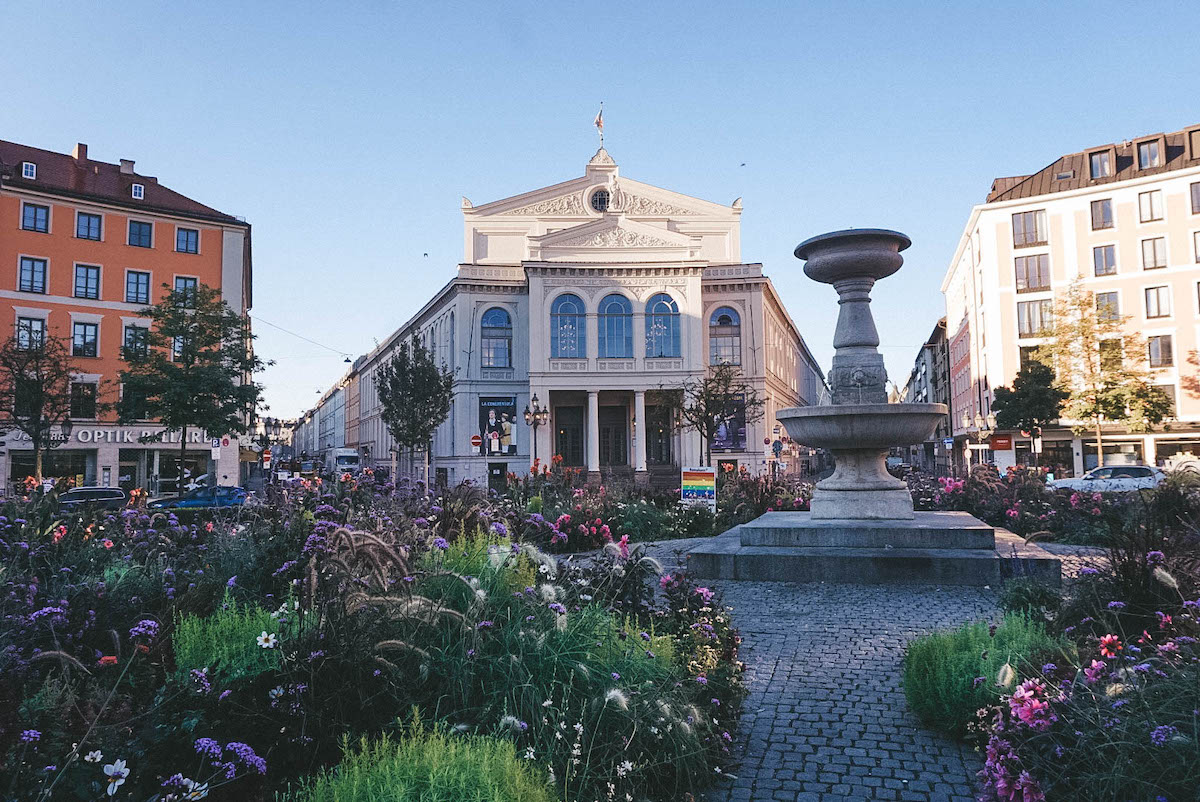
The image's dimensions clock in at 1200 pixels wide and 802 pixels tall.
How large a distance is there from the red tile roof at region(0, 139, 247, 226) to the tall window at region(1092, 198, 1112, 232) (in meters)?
50.3

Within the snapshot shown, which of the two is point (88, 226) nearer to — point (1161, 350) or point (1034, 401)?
point (1034, 401)

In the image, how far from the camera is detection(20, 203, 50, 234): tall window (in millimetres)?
35875

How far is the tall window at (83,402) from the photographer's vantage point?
3509 cm

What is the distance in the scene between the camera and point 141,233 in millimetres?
38906

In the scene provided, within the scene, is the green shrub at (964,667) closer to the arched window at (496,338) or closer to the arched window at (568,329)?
the arched window at (568,329)

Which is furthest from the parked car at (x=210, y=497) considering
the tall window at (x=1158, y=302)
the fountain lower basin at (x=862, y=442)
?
the tall window at (x=1158, y=302)

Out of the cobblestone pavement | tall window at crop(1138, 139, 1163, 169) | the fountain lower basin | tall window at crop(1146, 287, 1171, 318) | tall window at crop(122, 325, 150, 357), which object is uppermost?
tall window at crop(1138, 139, 1163, 169)

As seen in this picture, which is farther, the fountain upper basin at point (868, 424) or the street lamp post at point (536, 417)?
the street lamp post at point (536, 417)

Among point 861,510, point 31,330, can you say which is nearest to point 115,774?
point 861,510

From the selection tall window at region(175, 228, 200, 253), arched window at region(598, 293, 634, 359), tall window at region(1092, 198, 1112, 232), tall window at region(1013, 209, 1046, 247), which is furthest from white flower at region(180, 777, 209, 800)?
tall window at region(1013, 209, 1046, 247)

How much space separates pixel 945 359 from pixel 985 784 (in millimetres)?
89378

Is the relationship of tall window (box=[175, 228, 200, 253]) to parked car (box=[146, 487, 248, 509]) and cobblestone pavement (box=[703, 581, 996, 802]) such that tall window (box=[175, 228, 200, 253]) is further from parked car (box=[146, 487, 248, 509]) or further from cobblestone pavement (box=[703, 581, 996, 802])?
cobblestone pavement (box=[703, 581, 996, 802])

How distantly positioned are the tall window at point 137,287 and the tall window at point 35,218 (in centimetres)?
402

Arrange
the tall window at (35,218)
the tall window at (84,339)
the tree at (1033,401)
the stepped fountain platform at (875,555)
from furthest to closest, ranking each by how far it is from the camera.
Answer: the tree at (1033,401) < the tall window at (84,339) < the tall window at (35,218) < the stepped fountain platform at (875,555)
